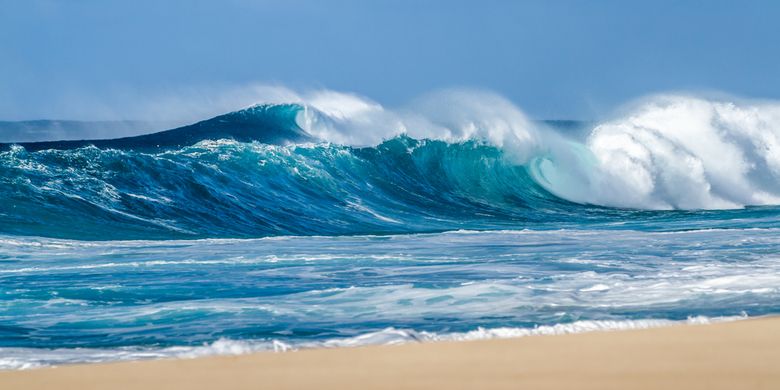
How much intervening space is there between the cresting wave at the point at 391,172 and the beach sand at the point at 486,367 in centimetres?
757

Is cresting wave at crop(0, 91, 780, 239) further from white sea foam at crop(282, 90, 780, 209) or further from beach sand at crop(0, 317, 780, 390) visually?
beach sand at crop(0, 317, 780, 390)

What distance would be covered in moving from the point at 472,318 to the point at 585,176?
15.3 meters

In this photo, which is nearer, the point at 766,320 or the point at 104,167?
the point at 766,320

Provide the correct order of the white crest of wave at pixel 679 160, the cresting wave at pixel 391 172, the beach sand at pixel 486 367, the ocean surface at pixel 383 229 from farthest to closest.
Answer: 1. the white crest of wave at pixel 679 160
2. the cresting wave at pixel 391 172
3. the ocean surface at pixel 383 229
4. the beach sand at pixel 486 367

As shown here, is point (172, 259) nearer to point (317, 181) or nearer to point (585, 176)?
point (317, 181)

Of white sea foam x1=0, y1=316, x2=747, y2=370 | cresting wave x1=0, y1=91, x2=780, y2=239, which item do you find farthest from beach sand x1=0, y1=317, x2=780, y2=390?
cresting wave x1=0, y1=91, x2=780, y2=239

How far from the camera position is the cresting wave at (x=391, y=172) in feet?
41.9

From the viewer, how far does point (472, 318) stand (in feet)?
15.5

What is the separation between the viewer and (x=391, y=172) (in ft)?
60.3

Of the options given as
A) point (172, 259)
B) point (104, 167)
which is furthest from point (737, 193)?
point (172, 259)

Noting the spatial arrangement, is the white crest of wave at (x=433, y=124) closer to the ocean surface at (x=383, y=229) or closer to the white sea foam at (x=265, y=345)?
the ocean surface at (x=383, y=229)

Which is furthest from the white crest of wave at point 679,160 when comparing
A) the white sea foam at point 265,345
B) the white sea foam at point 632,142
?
the white sea foam at point 265,345

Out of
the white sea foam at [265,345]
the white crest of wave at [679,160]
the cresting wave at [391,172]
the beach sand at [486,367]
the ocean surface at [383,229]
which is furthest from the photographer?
the white crest of wave at [679,160]

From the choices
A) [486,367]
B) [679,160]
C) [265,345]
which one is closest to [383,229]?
[265,345]
